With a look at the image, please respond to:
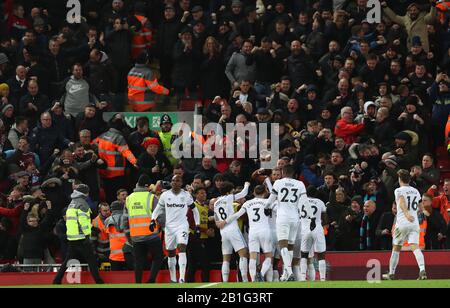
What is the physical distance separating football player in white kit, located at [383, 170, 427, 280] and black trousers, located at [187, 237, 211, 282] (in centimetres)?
346

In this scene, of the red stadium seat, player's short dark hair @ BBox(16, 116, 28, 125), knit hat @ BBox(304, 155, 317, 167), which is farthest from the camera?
the red stadium seat

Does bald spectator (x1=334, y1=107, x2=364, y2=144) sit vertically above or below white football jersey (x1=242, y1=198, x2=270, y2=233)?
above

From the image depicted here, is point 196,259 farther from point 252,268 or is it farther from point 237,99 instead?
point 237,99

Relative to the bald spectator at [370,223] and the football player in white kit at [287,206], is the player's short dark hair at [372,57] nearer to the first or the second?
the bald spectator at [370,223]

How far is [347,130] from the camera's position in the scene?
27.7 meters

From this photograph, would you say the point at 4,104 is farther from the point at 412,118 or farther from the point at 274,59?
the point at 412,118

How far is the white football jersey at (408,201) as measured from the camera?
23656 mm

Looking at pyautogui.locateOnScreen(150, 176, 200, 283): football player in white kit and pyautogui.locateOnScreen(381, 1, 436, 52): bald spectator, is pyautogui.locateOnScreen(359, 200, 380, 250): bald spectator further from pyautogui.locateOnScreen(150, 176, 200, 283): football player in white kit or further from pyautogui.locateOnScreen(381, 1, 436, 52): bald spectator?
pyautogui.locateOnScreen(381, 1, 436, 52): bald spectator

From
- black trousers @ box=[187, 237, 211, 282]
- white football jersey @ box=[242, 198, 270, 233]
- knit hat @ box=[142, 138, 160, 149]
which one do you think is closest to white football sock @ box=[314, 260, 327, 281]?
white football jersey @ box=[242, 198, 270, 233]

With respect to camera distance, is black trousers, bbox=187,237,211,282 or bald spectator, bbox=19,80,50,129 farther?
bald spectator, bbox=19,80,50,129

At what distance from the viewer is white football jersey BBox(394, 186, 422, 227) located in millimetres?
23656

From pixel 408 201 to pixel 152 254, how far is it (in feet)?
15.1

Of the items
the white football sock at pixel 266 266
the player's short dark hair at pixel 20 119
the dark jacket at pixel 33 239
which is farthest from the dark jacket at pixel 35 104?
the white football sock at pixel 266 266

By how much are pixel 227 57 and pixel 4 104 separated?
4.85 meters
